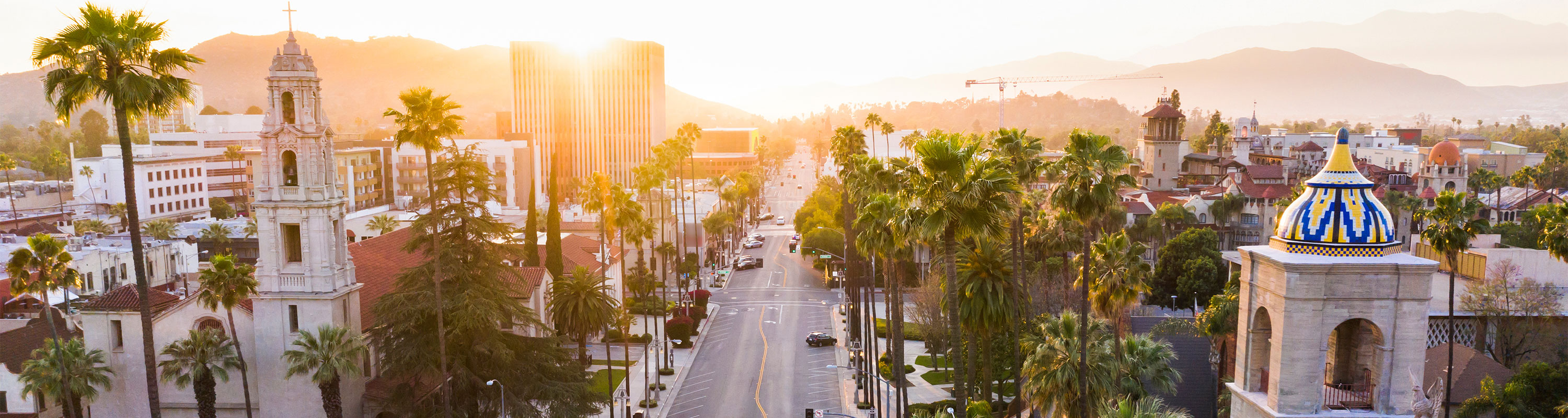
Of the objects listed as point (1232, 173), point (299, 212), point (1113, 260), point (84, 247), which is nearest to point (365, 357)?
point (299, 212)

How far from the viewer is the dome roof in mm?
116625

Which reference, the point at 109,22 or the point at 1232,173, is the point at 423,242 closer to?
the point at 109,22

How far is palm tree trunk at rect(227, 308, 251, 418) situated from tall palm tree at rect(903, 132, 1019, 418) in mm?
28421

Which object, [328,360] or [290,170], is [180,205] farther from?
[328,360]

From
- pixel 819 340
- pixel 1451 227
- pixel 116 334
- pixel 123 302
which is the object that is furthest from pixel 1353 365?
pixel 819 340

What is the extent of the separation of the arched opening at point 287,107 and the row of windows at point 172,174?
10133 centimetres

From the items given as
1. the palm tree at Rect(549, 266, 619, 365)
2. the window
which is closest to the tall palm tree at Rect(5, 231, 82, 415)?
the window

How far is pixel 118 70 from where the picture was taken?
92.9ft

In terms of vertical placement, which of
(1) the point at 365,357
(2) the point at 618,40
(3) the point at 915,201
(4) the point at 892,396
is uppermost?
(2) the point at 618,40

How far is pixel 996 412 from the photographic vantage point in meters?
48.9

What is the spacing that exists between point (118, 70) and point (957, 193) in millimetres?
25241

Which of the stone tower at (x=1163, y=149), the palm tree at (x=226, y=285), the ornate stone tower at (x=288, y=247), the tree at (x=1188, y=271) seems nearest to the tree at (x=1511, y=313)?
the tree at (x=1188, y=271)

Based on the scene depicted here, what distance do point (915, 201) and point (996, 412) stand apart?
23.5 m

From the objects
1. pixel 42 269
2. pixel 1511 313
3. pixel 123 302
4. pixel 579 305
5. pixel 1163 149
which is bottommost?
pixel 1511 313
